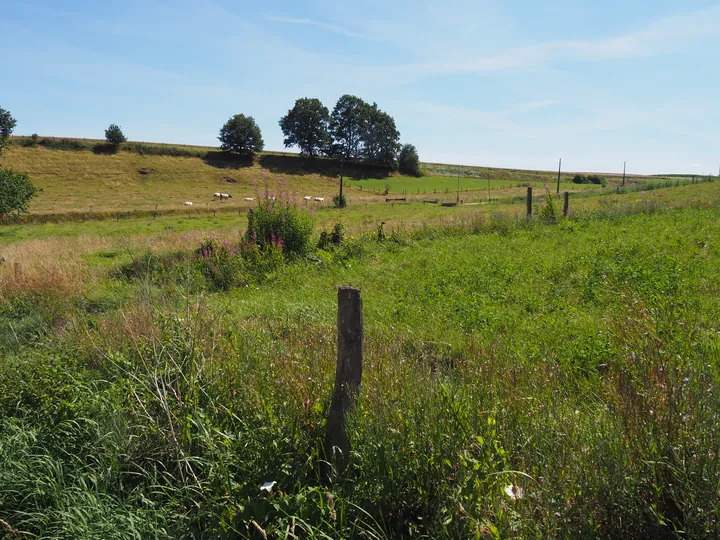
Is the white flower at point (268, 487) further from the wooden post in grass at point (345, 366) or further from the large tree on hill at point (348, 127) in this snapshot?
the large tree on hill at point (348, 127)

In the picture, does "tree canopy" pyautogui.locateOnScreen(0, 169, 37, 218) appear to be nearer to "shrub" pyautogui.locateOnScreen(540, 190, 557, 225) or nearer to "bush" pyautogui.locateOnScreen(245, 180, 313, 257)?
"bush" pyautogui.locateOnScreen(245, 180, 313, 257)

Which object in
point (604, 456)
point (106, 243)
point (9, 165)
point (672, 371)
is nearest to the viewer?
point (604, 456)

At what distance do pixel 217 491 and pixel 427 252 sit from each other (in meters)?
10.1

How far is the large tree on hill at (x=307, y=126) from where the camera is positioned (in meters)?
88.9

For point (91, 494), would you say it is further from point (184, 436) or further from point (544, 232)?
point (544, 232)

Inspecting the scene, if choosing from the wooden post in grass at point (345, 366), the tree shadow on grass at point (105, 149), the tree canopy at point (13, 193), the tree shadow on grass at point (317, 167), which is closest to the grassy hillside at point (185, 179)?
the tree shadow on grass at point (317, 167)

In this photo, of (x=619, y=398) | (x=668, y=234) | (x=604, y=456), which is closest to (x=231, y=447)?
(x=604, y=456)

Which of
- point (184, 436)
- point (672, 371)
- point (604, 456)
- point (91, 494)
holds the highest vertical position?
point (672, 371)

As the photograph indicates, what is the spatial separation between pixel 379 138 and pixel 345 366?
8798 centimetres

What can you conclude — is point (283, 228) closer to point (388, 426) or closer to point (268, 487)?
point (388, 426)

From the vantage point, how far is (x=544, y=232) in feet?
48.6

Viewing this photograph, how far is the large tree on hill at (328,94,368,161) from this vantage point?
89688mm

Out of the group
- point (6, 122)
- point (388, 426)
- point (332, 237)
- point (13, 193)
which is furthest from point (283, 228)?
point (6, 122)

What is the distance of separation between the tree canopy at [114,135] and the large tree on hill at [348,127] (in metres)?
34.7
